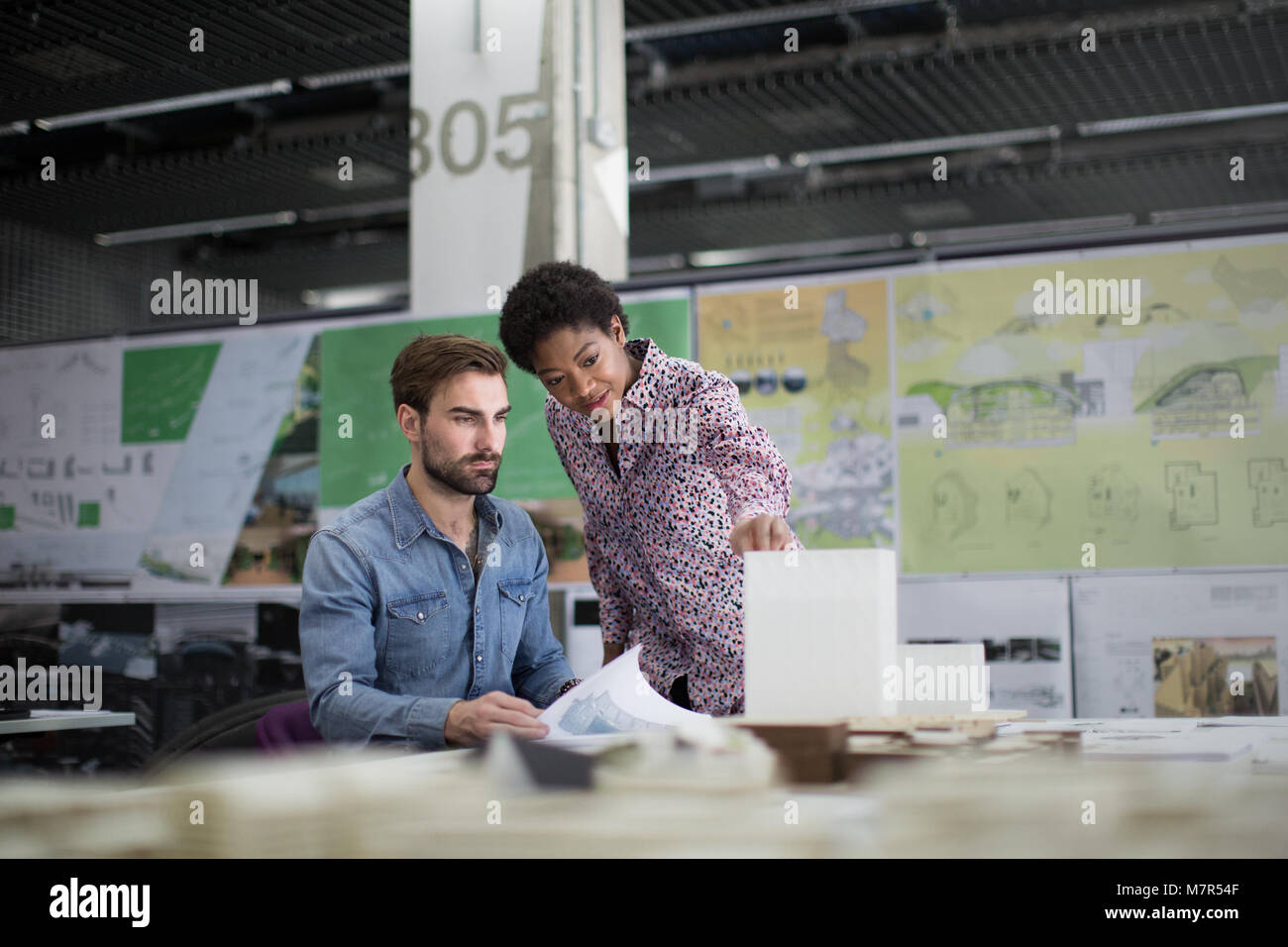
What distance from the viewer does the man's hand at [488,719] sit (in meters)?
1.52

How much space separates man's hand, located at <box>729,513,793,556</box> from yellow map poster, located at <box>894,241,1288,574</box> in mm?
2541

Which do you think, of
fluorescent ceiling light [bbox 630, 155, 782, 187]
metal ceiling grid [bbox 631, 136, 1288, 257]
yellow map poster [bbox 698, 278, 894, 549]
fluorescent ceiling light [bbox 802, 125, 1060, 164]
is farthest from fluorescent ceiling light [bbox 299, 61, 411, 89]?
yellow map poster [bbox 698, 278, 894, 549]

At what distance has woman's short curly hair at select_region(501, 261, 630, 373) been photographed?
2.22m

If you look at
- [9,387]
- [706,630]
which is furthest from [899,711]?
[9,387]

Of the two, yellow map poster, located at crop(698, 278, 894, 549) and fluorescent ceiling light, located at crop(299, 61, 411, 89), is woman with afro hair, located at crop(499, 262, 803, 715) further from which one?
fluorescent ceiling light, located at crop(299, 61, 411, 89)

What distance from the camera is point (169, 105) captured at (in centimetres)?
773

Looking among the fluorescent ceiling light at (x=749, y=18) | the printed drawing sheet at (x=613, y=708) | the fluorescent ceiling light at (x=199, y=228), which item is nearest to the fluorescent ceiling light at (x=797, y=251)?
the fluorescent ceiling light at (x=199, y=228)

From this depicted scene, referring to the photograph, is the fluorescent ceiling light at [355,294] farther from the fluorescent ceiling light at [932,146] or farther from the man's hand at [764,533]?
the man's hand at [764,533]

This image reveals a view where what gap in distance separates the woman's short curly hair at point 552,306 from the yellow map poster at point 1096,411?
211 cm

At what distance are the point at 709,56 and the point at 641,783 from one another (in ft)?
21.5
